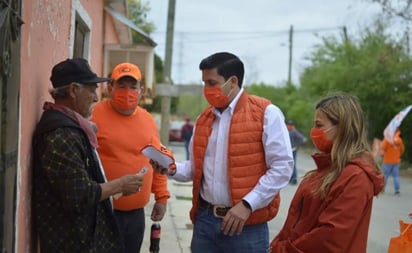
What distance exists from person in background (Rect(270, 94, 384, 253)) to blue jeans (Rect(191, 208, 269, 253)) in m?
0.28

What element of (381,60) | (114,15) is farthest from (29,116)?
(381,60)

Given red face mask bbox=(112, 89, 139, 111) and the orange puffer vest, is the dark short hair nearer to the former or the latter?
the orange puffer vest

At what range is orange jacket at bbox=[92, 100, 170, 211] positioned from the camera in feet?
12.2

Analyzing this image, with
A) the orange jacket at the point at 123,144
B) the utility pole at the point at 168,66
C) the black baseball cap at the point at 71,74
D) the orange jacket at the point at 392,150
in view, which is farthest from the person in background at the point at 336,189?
the orange jacket at the point at 392,150

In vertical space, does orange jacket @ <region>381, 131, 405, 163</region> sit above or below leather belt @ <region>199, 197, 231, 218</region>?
below

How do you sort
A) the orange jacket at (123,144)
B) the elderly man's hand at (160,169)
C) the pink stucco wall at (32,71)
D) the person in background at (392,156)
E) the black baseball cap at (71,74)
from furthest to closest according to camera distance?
the person in background at (392,156) < the orange jacket at (123,144) < the elderly man's hand at (160,169) < the black baseball cap at (71,74) < the pink stucco wall at (32,71)

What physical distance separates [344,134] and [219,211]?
0.92m

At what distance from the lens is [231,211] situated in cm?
308

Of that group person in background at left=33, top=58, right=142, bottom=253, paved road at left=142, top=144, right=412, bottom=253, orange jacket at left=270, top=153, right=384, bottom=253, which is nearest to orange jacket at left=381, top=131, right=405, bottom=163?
paved road at left=142, top=144, right=412, bottom=253

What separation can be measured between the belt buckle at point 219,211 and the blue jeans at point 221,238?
0.03 m

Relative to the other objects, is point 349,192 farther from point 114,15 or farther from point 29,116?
point 114,15

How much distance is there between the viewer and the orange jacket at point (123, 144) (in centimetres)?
372

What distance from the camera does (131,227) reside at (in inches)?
150

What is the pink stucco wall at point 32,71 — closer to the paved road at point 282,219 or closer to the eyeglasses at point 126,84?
the eyeglasses at point 126,84
